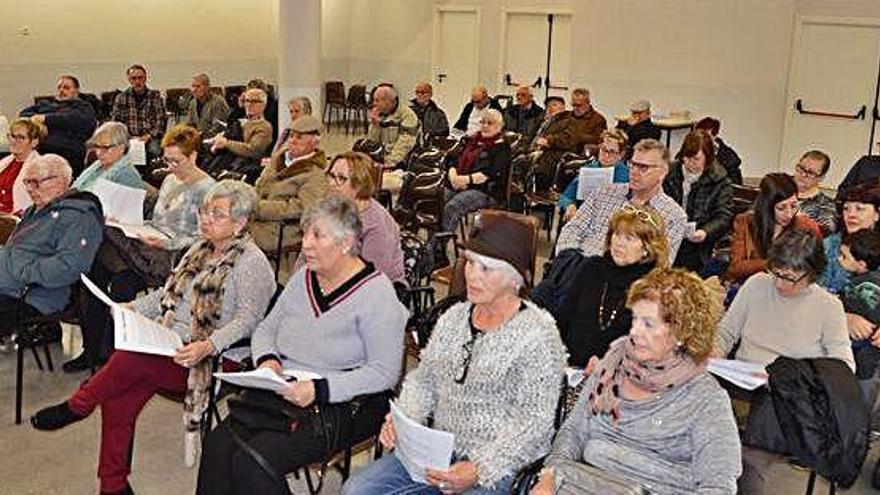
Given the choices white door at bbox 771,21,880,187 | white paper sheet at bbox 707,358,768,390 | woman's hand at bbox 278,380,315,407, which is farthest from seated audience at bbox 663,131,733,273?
white door at bbox 771,21,880,187

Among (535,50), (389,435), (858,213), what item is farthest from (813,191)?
(535,50)

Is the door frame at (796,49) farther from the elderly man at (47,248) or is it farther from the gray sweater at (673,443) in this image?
the gray sweater at (673,443)

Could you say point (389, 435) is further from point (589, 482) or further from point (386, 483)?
point (589, 482)

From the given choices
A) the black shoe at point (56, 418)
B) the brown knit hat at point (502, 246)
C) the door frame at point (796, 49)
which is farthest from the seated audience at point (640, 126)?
the black shoe at point (56, 418)

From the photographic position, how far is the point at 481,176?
7.02m

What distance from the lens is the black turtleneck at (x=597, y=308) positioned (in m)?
3.59

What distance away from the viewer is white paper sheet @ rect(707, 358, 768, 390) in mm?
3199

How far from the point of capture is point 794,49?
38.0 ft

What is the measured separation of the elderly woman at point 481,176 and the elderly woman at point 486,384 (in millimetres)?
3919

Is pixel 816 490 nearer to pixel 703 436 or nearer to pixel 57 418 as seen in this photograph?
pixel 703 436

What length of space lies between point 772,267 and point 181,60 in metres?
12.7

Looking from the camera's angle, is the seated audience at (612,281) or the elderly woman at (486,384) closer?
the elderly woman at (486,384)

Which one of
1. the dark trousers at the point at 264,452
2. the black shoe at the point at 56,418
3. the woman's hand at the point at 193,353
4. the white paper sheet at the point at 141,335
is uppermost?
the white paper sheet at the point at 141,335

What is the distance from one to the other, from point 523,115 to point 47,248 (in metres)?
7.03
